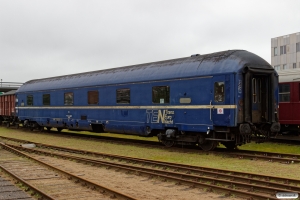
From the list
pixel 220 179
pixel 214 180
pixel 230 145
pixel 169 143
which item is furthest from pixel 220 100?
pixel 214 180

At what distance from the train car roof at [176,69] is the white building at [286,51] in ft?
143

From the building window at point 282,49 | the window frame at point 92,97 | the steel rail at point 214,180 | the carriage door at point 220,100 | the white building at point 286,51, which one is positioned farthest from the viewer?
the building window at point 282,49

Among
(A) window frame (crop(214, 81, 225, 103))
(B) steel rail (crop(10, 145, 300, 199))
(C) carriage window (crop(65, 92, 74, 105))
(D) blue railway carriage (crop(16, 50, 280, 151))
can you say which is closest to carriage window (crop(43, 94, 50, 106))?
(C) carriage window (crop(65, 92, 74, 105))

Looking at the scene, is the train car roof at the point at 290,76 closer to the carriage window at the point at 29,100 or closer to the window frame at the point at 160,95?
the window frame at the point at 160,95

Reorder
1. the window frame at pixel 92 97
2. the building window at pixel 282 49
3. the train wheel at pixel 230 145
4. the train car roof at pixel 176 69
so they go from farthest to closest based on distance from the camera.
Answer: the building window at pixel 282 49, the window frame at pixel 92 97, the train wheel at pixel 230 145, the train car roof at pixel 176 69

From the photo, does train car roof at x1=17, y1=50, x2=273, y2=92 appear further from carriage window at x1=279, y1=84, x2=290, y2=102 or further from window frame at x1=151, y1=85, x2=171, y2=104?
carriage window at x1=279, y1=84, x2=290, y2=102

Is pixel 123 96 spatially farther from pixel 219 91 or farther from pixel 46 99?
pixel 46 99

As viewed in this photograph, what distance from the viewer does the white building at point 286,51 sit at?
189 ft

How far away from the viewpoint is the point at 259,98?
14.8 m

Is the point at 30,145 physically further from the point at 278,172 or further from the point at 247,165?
the point at 278,172

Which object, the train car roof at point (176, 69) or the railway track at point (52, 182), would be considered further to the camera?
the train car roof at point (176, 69)

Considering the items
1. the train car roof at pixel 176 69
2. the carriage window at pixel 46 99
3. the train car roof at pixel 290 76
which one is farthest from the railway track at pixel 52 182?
the train car roof at pixel 290 76

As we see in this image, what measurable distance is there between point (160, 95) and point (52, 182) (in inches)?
299

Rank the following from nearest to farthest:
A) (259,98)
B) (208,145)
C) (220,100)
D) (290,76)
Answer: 1. (220,100)
2. (259,98)
3. (208,145)
4. (290,76)
